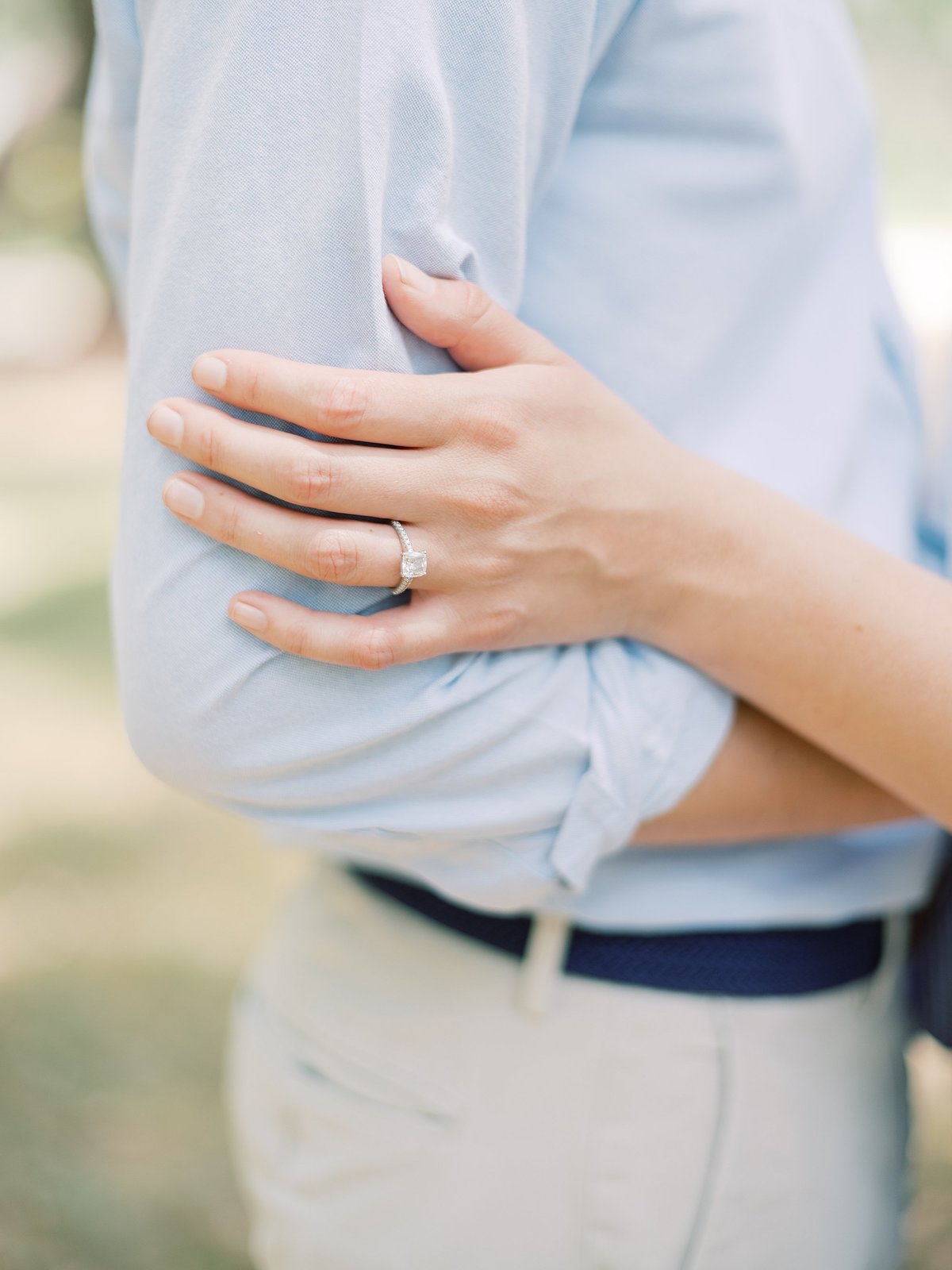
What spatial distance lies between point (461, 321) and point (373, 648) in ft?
0.67

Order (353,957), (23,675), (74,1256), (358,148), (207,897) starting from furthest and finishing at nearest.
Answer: (23,675), (207,897), (74,1256), (353,957), (358,148)

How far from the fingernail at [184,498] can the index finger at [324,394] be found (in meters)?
0.06

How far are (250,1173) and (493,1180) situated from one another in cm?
30

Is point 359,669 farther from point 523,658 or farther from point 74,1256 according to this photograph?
point 74,1256

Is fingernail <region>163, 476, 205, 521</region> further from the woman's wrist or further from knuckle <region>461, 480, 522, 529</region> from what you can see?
the woman's wrist

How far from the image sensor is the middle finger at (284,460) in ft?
2.28

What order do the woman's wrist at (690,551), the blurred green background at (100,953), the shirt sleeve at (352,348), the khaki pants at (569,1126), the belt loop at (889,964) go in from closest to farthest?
1. the shirt sleeve at (352,348)
2. the woman's wrist at (690,551)
3. the khaki pants at (569,1126)
4. the belt loop at (889,964)
5. the blurred green background at (100,953)

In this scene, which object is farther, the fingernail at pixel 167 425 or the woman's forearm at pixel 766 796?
A: the woman's forearm at pixel 766 796

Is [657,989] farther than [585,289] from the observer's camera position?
Yes

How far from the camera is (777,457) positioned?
94cm

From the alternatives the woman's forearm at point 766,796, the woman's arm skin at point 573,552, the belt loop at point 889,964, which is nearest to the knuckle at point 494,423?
the woman's arm skin at point 573,552

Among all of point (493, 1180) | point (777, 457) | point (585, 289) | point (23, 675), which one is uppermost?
point (585, 289)

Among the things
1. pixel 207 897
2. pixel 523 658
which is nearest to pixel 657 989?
pixel 523 658

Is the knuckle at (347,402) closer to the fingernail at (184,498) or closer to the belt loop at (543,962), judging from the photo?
the fingernail at (184,498)
